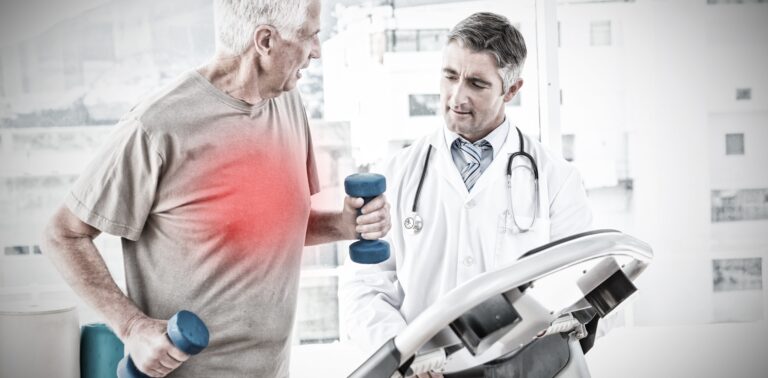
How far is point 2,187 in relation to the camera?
122 inches

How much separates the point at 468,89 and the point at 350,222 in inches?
21.7

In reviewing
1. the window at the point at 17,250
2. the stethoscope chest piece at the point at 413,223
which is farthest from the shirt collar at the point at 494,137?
the window at the point at 17,250

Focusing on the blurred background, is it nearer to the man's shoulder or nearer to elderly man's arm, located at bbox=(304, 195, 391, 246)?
elderly man's arm, located at bbox=(304, 195, 391, 246)

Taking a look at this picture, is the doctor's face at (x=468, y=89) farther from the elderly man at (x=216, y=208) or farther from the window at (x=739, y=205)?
the window at (x=739, y=205)

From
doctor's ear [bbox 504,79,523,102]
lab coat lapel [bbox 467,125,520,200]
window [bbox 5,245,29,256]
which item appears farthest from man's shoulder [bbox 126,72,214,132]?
window [bbox 5,245,29,256]

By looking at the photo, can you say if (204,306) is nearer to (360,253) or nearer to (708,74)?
(360,253)

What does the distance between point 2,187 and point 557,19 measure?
7.89 ft

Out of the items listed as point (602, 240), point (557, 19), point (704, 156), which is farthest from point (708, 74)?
point (602, 240)

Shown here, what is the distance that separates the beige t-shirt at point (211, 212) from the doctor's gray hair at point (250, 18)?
0.30ft

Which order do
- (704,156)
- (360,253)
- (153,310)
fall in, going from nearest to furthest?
(153,310), (360,253), (704,156)

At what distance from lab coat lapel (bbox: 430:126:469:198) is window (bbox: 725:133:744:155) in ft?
6.95

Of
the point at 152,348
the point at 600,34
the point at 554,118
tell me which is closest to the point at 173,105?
the point at 152,348

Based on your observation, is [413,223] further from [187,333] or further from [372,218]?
[187,333]

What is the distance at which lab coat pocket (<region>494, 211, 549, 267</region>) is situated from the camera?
1828 mm
